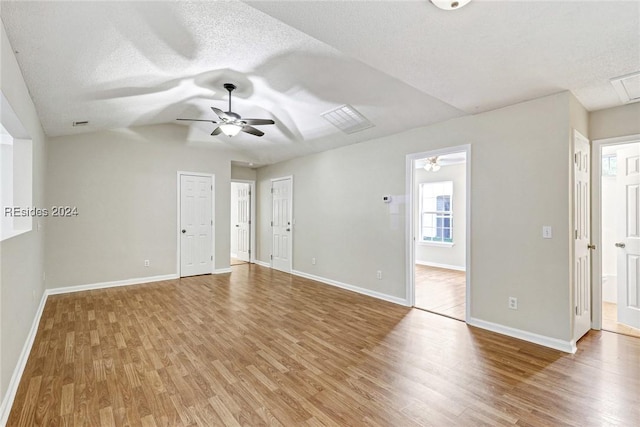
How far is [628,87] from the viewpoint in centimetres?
279

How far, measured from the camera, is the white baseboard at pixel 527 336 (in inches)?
114

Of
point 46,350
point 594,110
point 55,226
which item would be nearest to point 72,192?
point 55,226

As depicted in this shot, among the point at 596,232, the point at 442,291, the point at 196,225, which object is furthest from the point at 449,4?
the point at 196,225

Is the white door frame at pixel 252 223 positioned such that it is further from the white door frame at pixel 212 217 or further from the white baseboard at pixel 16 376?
the white baseboard at pixel 16 376

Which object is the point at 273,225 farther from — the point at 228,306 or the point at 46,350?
the point at 46,350

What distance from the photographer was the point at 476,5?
1.79 m

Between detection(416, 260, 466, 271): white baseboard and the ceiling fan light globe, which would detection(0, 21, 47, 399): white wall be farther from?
detection(416, 260, 466, 271): white baseboard

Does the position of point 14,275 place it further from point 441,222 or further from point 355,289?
point 441,222

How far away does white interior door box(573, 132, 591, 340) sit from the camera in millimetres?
3088

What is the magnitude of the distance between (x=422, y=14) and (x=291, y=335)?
10.1ft

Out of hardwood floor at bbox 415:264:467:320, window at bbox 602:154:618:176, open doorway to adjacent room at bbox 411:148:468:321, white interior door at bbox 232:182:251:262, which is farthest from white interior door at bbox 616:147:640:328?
white interior door at bbox 232:182:251:262

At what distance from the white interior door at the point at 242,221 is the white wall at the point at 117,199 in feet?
6.09

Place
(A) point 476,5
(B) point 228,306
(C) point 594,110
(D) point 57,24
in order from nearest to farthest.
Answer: (A) point 476,5 → (D) point 57,24 → (C) point 594,110 → (B) point 228,306

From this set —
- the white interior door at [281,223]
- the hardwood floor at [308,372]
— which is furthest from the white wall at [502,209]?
the white interior door at [281,223]
